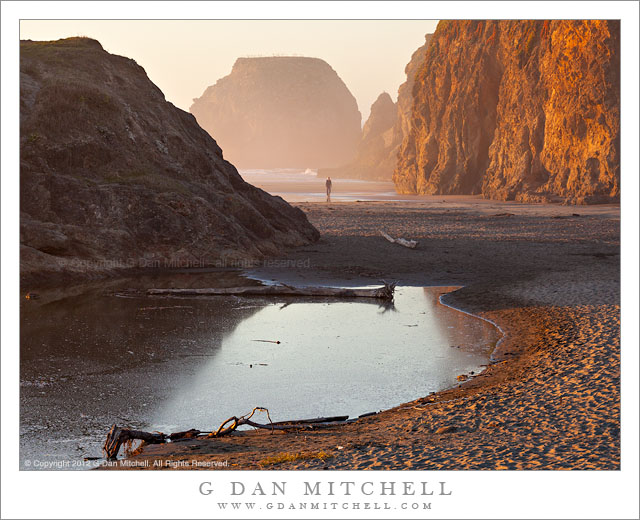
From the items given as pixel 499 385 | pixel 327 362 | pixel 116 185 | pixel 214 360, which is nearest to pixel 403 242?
pixel 116 185

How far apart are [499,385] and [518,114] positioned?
2177 inches

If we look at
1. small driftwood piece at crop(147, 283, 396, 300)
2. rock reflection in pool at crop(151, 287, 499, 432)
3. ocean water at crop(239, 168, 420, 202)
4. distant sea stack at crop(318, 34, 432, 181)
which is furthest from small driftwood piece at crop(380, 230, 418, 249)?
distant sea stack at crop(318, 34, 432, 181)

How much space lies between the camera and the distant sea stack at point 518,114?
49.1 m

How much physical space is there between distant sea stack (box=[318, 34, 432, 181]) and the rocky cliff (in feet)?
318

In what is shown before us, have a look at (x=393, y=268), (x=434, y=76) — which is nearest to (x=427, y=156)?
(x=434, y=76)

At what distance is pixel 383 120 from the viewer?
570 feet

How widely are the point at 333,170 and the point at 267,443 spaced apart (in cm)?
15562

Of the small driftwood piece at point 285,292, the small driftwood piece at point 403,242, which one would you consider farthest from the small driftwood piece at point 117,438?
the small driftwood piece at point 403,242

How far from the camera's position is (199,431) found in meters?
7.68

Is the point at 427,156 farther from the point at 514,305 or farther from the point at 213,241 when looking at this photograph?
the point at 514,305

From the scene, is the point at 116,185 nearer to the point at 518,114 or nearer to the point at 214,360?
the point at 214,360

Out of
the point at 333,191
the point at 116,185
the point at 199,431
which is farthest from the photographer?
the point at 333,191

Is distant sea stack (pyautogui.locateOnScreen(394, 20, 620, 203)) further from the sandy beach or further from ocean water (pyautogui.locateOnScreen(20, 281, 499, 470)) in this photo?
ocean water (pyautogui.locateOnScreen(20, 281, 499, 470))

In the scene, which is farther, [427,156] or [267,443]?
[427,156]
